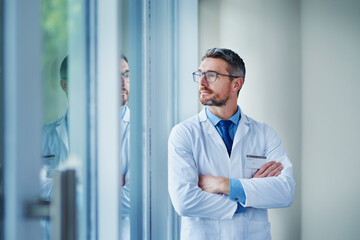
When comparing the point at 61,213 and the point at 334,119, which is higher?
the point at 334,119

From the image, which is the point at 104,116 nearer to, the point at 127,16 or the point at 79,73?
the point at 79,73

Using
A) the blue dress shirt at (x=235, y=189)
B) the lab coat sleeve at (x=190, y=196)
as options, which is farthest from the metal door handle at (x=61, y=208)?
the blue dress shirt at (x=235, y=189)

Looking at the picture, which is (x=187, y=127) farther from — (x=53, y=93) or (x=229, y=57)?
(x=53, y=93)

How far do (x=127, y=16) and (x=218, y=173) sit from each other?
88 cm

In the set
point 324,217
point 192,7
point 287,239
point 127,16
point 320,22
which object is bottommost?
point 287,239

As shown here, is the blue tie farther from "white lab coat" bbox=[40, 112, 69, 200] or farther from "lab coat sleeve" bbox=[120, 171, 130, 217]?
"white lab coat" bbox=[40, 112, 69, 200]

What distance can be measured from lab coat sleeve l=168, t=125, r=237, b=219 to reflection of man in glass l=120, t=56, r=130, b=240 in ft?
0.86

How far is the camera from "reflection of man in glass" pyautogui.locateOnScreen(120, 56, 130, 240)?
1.26m

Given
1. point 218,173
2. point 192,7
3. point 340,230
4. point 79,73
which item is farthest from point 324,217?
point 79,73

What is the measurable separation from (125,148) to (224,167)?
1.81ft

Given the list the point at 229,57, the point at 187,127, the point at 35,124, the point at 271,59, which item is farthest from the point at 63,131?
the point at 271,59

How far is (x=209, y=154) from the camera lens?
1.58 metres

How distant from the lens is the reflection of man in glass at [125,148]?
4.12ft

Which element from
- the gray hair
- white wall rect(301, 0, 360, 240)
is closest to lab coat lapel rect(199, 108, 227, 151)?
the gray hair
